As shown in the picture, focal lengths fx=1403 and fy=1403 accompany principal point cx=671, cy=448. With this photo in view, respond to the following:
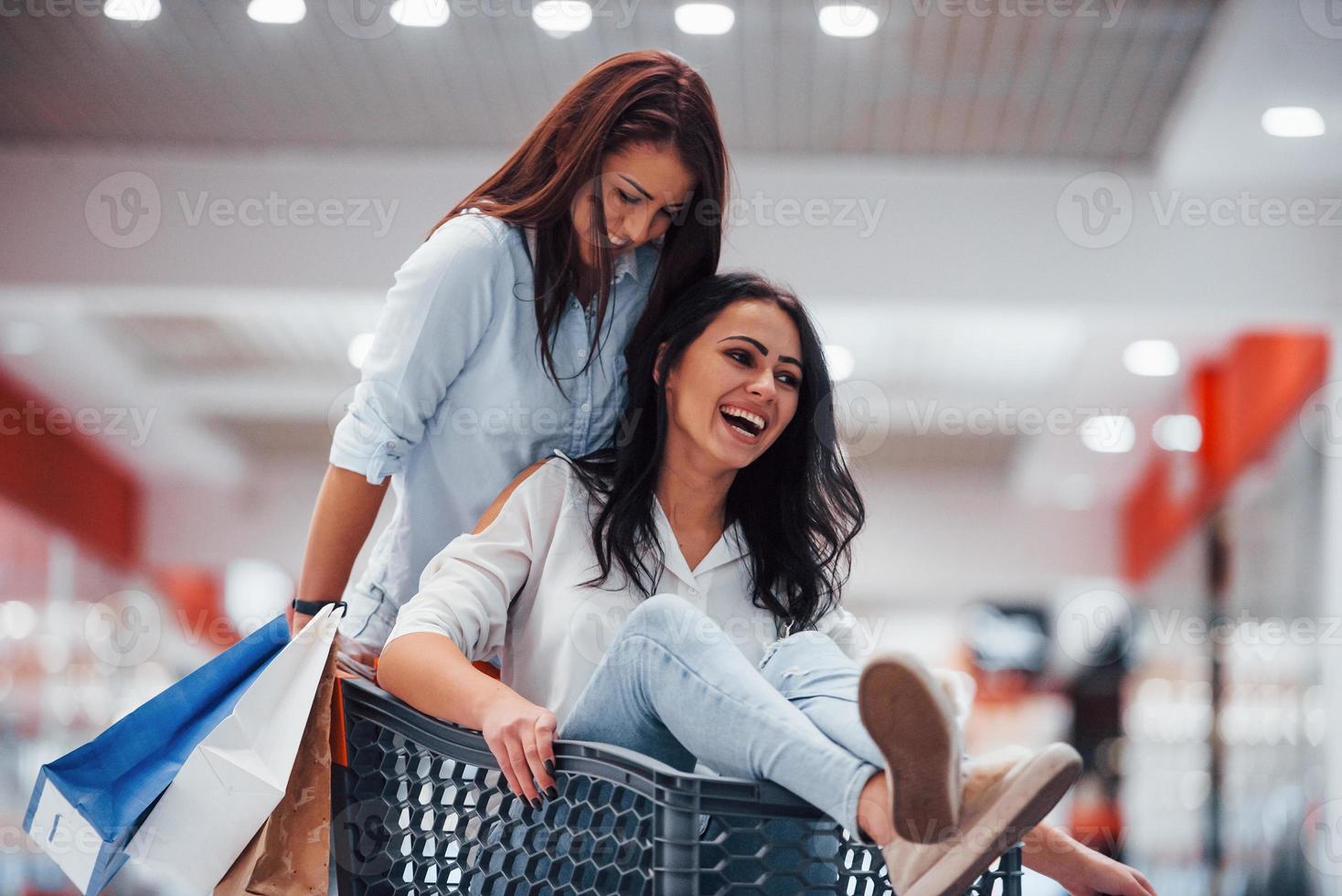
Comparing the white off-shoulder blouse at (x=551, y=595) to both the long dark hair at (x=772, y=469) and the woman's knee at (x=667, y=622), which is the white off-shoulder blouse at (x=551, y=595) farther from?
the woman's knee at (x=667, y=622)

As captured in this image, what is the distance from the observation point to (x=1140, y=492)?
29.0ft

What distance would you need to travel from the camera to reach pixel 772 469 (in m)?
1.78

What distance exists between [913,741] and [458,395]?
0.89m

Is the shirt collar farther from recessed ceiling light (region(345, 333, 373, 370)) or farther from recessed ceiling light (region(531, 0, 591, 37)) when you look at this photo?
recessed ceiling light (region(345, 333, 373, 370))

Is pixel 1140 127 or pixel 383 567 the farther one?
pixel 1140 127

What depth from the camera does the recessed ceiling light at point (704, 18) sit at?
389 cm

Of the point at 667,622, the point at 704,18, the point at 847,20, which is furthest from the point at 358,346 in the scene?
the point at 667,622

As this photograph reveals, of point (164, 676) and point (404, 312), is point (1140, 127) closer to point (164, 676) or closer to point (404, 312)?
point (404, 312)

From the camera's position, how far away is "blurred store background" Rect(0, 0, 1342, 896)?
4.03 metres

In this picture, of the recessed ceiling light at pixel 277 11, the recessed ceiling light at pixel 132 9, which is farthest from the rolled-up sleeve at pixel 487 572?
the recessed ceiling light at pixel 132 9

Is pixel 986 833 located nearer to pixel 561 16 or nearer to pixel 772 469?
pixel 772 469

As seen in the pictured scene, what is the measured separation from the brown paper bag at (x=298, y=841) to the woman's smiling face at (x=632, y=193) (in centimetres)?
72

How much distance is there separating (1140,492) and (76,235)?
650cm

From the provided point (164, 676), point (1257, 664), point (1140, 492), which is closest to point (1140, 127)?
point (1257, 664)
